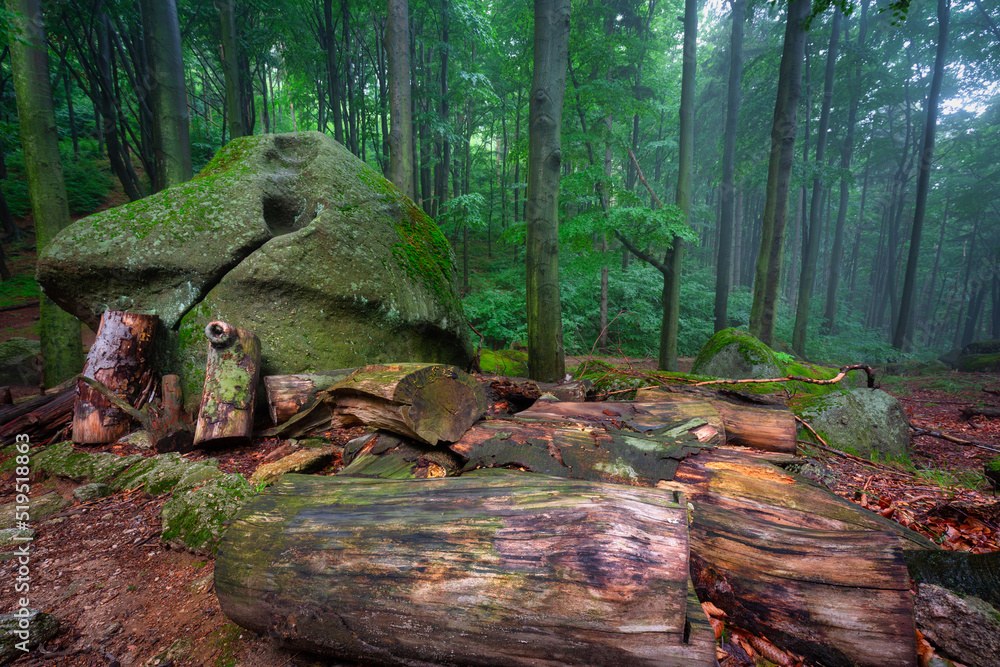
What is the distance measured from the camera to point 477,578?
4.67 feet

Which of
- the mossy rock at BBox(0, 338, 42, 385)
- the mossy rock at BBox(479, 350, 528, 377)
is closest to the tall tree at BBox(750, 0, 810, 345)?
the mossy rock at BBox(479, 350, 528, 377)

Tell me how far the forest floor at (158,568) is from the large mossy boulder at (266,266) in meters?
1.22

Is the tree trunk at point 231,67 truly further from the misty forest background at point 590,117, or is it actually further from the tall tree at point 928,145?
the tall tree at point 928,145

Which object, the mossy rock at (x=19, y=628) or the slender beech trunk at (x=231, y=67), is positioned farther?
the slender beech trunk at (x=231, y=67)

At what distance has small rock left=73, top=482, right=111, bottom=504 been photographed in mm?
2803

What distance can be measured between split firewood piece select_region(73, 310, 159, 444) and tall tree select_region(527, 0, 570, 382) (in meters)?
4.28

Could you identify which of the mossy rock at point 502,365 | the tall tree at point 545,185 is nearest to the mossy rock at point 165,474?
the tall tree at point 545,185

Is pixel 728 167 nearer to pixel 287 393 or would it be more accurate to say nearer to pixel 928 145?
pixel 928 145

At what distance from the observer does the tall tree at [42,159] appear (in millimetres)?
5391

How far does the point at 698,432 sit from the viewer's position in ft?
9.06

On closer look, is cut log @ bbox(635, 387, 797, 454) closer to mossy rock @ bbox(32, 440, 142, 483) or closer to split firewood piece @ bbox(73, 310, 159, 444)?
mossy rock @ bbox(32, 440, 142, 483)

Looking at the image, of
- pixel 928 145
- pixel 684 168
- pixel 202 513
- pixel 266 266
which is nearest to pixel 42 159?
pixel 266 266

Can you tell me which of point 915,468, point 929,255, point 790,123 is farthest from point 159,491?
point 929,255

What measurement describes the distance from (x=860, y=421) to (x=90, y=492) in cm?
703
